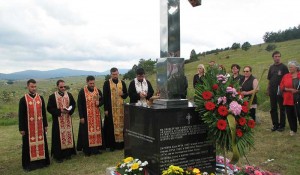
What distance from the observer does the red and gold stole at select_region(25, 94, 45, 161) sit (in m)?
7.46

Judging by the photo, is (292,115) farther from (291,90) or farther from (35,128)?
(35,128)

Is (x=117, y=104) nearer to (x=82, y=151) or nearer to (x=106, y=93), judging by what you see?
(x=106, y=93)

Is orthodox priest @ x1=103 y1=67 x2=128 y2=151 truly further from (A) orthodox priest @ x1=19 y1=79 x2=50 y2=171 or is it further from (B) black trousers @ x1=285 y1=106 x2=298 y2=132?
(B) black trousers @ x1=285 y1=106 x2=298 y2=132

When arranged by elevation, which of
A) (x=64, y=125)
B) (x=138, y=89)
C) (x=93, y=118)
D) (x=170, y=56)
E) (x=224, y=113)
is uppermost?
(x=170, y=56)

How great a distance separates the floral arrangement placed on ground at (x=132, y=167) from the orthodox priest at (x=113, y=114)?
147 inches

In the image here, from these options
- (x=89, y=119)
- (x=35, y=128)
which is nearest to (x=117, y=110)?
(x=89, y=119)

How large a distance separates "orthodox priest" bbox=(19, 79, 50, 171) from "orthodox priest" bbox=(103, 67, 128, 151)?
1.86 m

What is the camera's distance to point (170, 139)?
484cm

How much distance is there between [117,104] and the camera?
29.7 ft

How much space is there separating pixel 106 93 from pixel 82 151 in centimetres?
171

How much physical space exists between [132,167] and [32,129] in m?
3.55

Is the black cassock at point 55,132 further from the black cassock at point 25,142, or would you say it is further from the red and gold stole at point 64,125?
the black cassock at point 25,142

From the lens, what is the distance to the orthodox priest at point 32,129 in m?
7.41

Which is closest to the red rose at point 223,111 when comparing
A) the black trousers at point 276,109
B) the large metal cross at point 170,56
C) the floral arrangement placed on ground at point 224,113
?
the floral arrangement placed on ground at point 224,113
